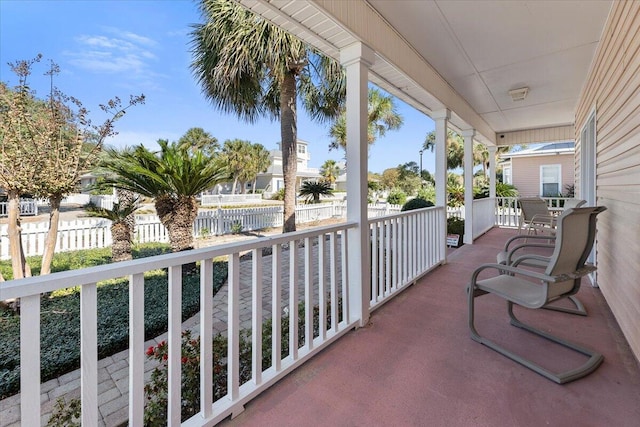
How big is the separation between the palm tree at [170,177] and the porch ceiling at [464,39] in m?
2.74

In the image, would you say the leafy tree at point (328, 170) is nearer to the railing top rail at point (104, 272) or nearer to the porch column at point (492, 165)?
the porch column at point (492, 165)

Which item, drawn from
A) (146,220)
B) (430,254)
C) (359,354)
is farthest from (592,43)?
(146,220)

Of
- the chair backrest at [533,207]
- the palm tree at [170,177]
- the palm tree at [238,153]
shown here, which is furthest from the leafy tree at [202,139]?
the chair backrest at [533,207]

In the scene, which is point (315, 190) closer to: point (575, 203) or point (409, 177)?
point (575, 203)

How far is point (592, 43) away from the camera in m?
3.07

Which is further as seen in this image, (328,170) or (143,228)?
(328,170)

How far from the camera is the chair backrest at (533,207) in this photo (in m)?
5.38

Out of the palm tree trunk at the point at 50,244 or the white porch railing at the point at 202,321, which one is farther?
the palm tree trunk at the point at 50,244

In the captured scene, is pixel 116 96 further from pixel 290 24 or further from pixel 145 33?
pixel 145 33

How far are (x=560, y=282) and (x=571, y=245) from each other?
265 millimetres

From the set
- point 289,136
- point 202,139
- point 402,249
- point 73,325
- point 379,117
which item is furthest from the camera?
point 202,139

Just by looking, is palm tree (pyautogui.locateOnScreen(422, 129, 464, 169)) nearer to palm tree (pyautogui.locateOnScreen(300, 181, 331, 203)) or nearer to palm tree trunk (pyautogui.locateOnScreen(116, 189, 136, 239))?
palm tree (pyautogui.locateOnScreen(300, 181, 331, 203))

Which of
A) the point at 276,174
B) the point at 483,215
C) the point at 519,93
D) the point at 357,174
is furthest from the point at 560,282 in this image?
the point at 276,174

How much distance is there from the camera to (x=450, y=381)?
175 cm
